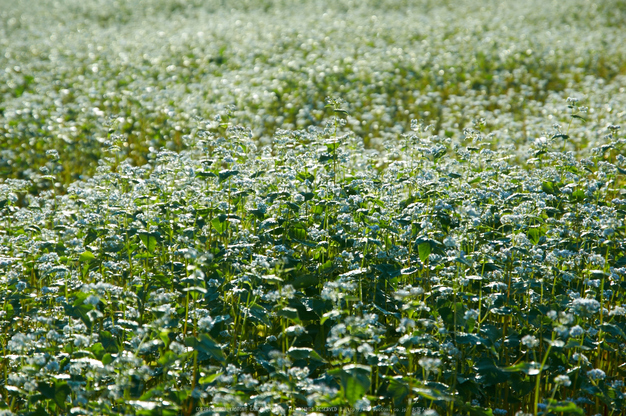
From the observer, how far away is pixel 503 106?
12234 mm

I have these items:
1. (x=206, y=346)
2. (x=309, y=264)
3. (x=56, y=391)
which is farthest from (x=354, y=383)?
(x=309, y=264)

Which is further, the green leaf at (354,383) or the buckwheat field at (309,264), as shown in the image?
the buckwheat field at (309,264)

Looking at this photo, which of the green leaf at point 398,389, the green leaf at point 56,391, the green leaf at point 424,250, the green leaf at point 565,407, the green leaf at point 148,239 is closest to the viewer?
the green leaf at point 565,407

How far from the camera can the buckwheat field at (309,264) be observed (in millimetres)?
3400

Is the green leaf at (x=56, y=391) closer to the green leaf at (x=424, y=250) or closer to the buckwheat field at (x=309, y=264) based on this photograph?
the buckwheat field at (x=309, y=264)

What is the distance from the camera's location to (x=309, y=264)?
16.4 ft

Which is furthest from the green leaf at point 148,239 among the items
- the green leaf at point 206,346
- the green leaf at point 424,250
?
the green leaf at point 424,250

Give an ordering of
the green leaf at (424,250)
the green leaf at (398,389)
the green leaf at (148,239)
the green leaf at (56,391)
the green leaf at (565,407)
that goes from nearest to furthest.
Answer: the green leaf at (565,407), the green leaf at (56,391), the green leaf at (398,389), the green leaf at (424,250), the green leaf at (148,239)

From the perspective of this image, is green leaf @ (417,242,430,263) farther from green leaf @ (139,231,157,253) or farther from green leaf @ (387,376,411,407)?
green leaf @ (139,231,157,253)

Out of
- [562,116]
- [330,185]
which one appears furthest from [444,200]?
[562,116]

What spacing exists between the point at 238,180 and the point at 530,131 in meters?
6.60

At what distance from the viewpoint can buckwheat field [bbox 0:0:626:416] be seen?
3.40m

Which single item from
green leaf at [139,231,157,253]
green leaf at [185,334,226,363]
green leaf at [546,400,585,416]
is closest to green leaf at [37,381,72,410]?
green leaf at [185,334,226,363]

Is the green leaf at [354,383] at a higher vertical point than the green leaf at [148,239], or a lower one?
lower
